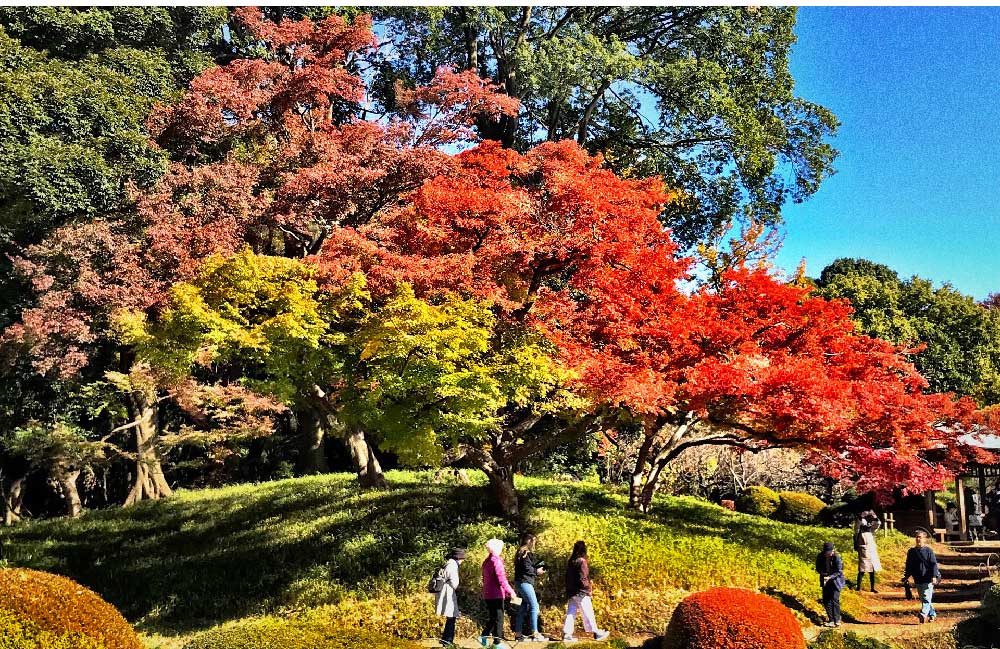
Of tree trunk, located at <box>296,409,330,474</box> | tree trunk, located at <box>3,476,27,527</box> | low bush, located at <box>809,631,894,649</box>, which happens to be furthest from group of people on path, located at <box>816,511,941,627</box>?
tree trunk, located at <box>3,476,27,527</box>

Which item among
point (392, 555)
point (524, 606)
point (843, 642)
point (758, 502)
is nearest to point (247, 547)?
point (392, 555)

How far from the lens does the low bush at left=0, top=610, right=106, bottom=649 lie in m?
6.24

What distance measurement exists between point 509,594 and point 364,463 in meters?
8.32

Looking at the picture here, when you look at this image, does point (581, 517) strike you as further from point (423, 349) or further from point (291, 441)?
point (291, 441)

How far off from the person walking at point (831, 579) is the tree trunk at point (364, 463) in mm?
8942

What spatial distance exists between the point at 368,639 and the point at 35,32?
1962cm

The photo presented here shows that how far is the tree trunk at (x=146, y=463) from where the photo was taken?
70.4 ft

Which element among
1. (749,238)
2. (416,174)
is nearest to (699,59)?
(749,238)

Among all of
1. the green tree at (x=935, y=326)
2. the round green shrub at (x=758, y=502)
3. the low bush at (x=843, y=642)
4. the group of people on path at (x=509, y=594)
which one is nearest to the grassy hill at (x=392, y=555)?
the group of people on path at (x=509, y=594)

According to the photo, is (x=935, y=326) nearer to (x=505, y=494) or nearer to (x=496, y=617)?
(x=505, y=494)

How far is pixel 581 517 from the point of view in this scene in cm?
A: 1516

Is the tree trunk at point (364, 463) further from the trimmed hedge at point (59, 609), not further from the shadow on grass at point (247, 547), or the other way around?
the trimmed hedge at point (59, 609)

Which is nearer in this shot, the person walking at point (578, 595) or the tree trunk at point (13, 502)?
the person walking at point (578, 595)

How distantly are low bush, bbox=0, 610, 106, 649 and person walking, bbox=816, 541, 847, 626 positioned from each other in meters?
9.46
